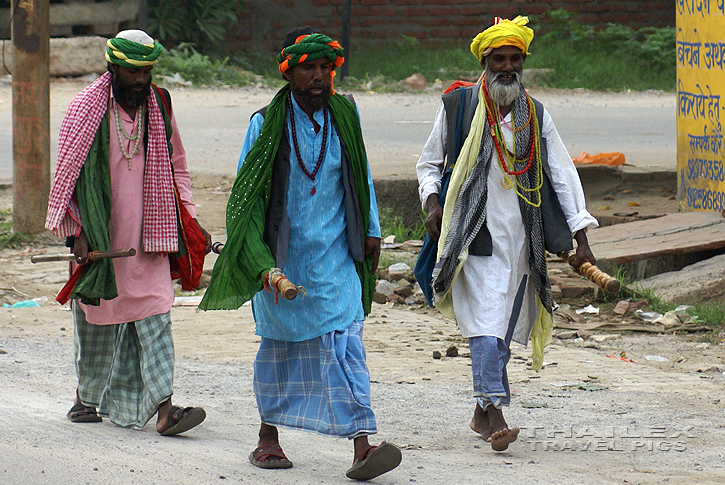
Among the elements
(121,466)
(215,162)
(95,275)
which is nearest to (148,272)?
(95,275)

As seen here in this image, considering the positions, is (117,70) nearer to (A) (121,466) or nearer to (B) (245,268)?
(B) (245,268)

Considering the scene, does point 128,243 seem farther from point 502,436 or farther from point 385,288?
point 385,288

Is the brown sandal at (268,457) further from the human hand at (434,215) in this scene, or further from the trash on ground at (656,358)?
the trash on ground at (656,358)

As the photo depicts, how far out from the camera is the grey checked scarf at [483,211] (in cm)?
420

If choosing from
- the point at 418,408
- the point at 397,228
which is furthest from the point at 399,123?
the point at 418,408

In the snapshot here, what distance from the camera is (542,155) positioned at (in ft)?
14.2

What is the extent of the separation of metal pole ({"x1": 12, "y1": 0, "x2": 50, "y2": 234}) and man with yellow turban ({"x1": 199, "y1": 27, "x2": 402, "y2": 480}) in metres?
4.73

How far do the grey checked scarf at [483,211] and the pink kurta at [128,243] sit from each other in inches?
48.0

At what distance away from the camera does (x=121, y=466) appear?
3.59 m

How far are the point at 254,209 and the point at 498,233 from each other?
1116 millimetres

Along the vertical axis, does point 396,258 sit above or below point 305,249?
below

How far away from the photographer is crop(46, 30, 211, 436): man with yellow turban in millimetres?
4125

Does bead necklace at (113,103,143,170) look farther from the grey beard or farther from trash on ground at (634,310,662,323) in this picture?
trash on ground at (634,310,662,323)

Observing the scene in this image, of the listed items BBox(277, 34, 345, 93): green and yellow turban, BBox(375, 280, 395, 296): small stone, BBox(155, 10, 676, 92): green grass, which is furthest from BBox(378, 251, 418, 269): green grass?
BBox(155, 10, 676, 92): green grass
